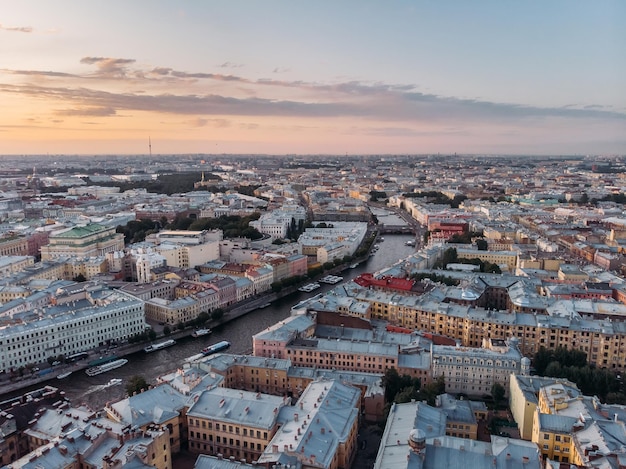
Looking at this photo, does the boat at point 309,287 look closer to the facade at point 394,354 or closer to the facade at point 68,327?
the facade at point 394,354

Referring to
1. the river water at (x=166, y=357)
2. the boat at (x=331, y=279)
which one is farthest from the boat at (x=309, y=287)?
the boat at (x=331, y=279)

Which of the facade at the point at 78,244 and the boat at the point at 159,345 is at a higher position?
the facade at the point at 78,244

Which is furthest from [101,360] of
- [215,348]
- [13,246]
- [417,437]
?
[13,246]

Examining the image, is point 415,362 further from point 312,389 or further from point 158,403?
point 158,403

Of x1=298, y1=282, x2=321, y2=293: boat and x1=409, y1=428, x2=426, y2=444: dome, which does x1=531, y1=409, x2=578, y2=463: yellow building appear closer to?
x1=409, y1=428, x2=426, y2=444: dome

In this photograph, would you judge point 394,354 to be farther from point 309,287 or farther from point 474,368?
point 309,287

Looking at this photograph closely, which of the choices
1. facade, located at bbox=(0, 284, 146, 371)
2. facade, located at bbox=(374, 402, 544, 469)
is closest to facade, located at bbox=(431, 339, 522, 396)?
facade, located at bbox=(374, 402, 544, 469)
